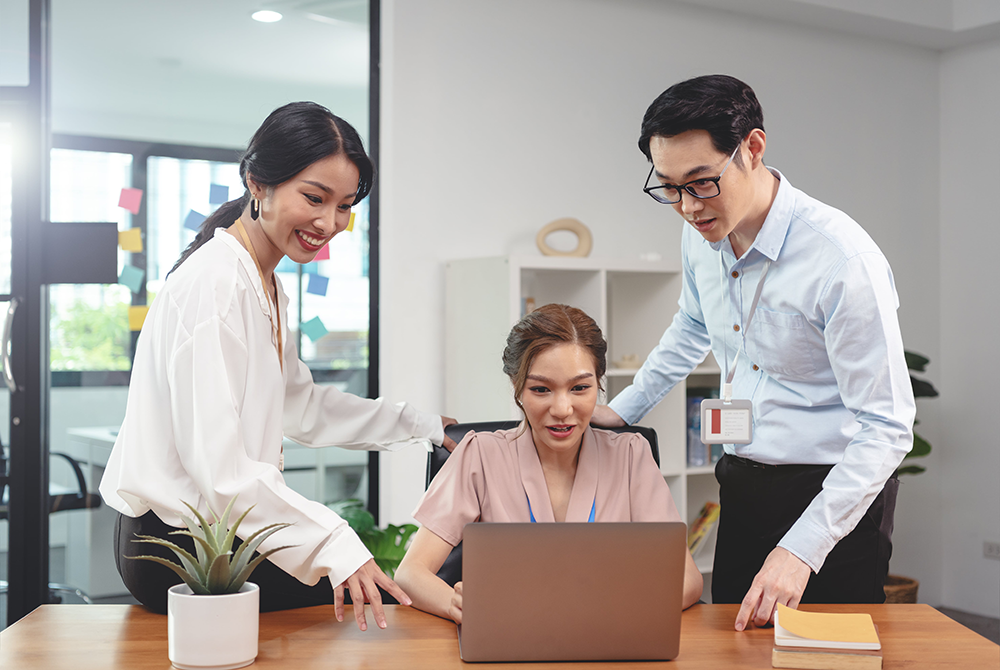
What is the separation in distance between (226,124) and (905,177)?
3331mm

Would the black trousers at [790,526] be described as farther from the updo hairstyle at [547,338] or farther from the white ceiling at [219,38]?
the white ceiling at [219,38]

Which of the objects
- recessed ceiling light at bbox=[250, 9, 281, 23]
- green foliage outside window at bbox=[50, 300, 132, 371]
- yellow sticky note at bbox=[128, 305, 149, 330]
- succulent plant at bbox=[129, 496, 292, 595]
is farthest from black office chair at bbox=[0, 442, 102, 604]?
succulent plant at bbox=[129, 496, 292, 595]

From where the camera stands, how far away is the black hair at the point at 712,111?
5.29 ft

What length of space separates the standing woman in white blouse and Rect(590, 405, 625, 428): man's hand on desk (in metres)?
0.76

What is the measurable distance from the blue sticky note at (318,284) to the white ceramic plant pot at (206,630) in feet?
7.47

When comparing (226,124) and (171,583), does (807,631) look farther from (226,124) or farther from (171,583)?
(226,124)

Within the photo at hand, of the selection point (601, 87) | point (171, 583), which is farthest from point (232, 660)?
point (601, 87)

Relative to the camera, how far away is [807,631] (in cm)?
137

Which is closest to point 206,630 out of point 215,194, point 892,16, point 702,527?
point 215,194

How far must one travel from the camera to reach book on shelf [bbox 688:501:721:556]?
349 centimetres

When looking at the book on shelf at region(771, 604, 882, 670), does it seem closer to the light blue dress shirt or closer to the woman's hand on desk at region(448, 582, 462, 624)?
the light blue dress shirt

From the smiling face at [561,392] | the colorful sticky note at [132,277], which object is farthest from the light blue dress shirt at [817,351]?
the colorful sticky note at [132,277]

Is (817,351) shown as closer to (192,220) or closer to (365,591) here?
(365,591)

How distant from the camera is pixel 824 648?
1328 mm
